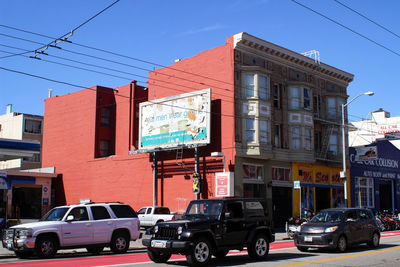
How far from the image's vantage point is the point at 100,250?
671 inches

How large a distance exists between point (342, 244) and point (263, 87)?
59.0 ft

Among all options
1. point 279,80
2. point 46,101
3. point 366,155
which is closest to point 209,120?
point 279,80

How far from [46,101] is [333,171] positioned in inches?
1185

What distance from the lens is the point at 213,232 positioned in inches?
491

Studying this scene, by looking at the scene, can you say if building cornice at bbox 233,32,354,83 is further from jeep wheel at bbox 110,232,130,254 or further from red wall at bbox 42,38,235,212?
jeep wheel at bbox 110,232,130,254

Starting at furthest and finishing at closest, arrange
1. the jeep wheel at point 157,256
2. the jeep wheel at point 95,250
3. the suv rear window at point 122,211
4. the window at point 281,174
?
the window at point 281,174, the suv rear window at point 122,211, the jeep wheel at point 95,250, the jeep wheel at point 157,256

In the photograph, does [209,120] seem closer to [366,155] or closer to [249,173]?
[249,173]

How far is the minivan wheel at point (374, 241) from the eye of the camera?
57.4 feet

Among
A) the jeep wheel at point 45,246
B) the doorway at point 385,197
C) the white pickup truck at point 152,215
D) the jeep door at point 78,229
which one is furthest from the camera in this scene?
the doorway at point 385,197

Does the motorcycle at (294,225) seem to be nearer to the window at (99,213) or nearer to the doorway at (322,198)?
the window at (99,213)

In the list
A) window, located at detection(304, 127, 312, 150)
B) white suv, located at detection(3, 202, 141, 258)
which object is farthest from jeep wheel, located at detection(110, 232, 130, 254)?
window, located at detection(304, 127, 312, 150)

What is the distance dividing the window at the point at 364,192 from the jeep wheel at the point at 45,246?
31895 mm

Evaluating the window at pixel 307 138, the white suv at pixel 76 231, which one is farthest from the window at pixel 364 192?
the white suv at pixel 76 231

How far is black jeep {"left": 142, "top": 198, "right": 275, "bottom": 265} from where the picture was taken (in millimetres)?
11922
